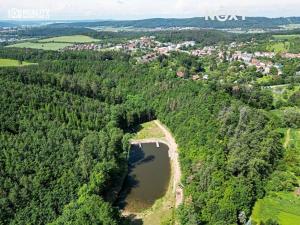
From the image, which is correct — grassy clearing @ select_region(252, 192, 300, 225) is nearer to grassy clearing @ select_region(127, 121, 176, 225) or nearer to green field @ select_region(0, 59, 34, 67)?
grassy clearing @ select_region(127, 121, 176, 225)

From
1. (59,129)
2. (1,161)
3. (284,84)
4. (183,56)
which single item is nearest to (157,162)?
(59,129)

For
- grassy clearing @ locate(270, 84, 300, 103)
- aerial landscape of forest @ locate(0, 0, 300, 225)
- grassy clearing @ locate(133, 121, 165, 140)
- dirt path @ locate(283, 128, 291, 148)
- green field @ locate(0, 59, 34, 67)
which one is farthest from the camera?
green field @ locate(0, 59, 34, 67)

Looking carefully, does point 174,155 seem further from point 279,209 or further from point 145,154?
point 279,209

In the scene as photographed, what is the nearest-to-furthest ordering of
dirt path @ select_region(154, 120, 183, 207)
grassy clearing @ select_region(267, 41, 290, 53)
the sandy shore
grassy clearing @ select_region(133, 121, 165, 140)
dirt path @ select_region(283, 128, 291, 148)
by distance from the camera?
dirt path @ select_region(154, 120, 183, 207) < the sandy shore < dirt path @ select_region(283, 128, 291, 148) < grassy clearing @ select_region(133, 121, 165, 140) < grassy clearing @ select_region(267, 41, 290, 53)

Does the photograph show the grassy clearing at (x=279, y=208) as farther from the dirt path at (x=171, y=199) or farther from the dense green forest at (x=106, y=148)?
the dirt path at (x=171, y=199)

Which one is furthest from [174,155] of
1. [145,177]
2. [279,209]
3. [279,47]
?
[279,47]

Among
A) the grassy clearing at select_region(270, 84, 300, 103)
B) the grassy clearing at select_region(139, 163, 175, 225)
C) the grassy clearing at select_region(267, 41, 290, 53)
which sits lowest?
the grassy clearing at select_region(139, 163, 175, 225)

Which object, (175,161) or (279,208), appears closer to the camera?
(279,208)

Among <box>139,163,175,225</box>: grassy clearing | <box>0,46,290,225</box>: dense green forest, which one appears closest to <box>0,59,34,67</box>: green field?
<box>0,46,290,225</box>: dense green forest
